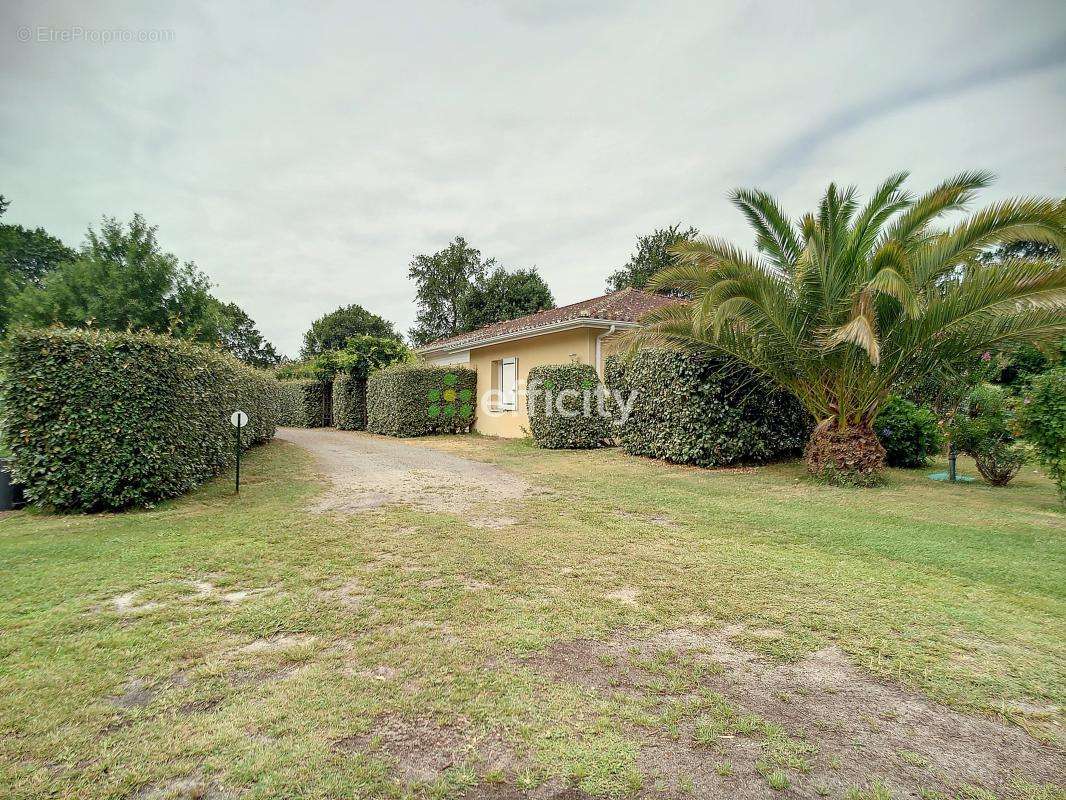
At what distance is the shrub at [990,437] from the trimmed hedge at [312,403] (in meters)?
24.6

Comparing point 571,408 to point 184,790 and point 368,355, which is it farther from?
point 184,790

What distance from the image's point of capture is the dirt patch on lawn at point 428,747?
204 centimetres

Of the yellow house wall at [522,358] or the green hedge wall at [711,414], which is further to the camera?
the yellow house wall at [522,358]

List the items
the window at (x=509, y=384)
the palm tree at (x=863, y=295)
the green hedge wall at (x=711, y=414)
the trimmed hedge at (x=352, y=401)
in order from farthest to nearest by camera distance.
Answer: the trimmed hedge at (x=352, y=401) < the window at (x=509, y=384) < the green hedge wall at (x=711, y=414) < the palm tree at (x=863, y=295)

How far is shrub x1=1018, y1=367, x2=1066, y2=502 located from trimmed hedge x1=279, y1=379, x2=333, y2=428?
83.5 feet

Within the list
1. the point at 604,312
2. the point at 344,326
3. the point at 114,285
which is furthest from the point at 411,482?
the point at 344,326

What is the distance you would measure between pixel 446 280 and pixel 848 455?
41.9m

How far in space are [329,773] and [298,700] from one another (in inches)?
23.8

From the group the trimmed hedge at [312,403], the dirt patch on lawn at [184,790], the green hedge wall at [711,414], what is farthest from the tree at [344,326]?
the dirt patch on lawn at [184,790]

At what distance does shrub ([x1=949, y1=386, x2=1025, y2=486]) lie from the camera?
27.5ft

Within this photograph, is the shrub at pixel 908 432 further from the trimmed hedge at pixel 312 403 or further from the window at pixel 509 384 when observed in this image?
the trimmed hedge at pixel 312 403

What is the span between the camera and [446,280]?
4634 cm

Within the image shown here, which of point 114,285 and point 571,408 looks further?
point 114,285

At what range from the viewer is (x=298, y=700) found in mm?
2496
